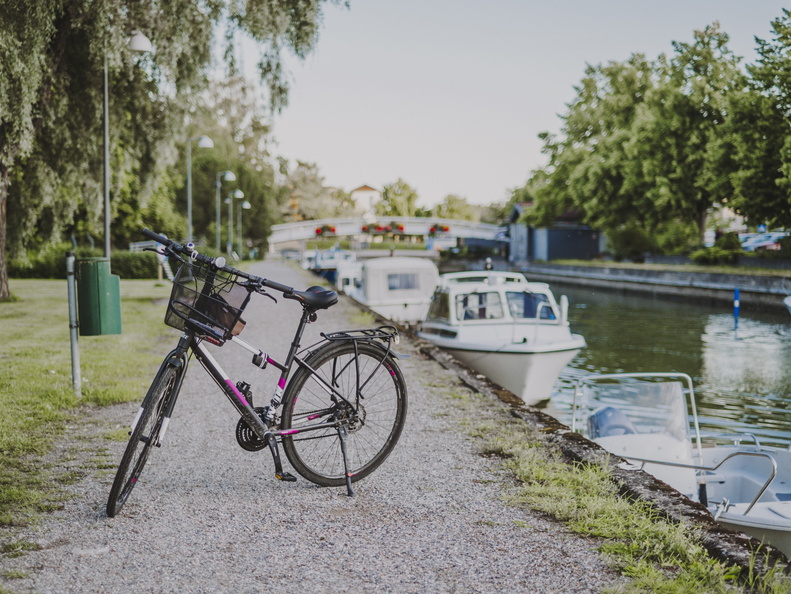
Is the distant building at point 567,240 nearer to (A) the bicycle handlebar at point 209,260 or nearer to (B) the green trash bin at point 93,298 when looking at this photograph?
(B) the green trash bin at point 93,298

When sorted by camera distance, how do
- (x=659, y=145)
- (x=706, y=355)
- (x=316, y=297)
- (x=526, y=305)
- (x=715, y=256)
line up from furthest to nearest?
(x=659, y=145) < (x=715, y=256) < (x=706, y=355) < (x=526, y=305) < (x=316, y=297)

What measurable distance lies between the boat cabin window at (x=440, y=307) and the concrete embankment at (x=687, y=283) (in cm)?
1980

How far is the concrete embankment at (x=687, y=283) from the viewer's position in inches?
1200

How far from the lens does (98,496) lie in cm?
452

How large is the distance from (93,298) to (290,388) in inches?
126

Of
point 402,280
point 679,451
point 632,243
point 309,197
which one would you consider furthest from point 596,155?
point 309,197

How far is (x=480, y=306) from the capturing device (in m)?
14.0

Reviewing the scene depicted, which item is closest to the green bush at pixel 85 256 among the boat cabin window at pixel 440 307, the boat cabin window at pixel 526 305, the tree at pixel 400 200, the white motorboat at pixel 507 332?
the boat cabin window at pixel 440 307

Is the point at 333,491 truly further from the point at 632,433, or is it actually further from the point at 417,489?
the point at 632,433

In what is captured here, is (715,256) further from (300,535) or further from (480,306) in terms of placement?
(300,535)

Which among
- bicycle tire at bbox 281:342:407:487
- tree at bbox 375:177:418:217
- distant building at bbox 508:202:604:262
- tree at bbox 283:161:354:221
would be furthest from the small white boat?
tree at bbox 375:177:418:217

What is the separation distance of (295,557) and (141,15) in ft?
45.0

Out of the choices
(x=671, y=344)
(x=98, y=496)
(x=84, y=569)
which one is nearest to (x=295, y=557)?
(x=84, y=569)

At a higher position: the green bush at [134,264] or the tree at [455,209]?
the tree at [455,209]
